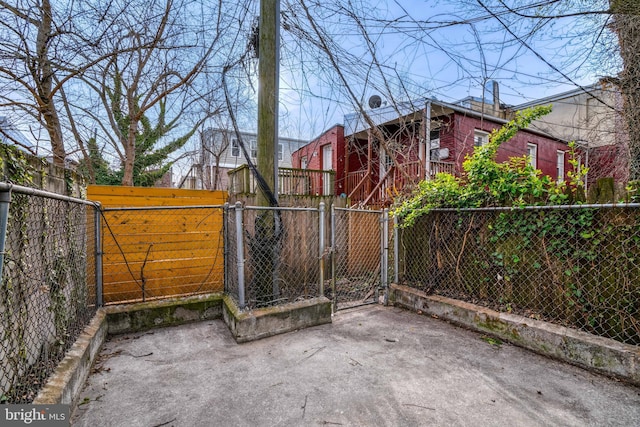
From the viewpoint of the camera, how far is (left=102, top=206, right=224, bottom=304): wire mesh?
13.1 feet

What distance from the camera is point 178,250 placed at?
170 inches

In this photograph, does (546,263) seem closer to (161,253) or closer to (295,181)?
(161,253)

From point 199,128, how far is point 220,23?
5023 millimetres

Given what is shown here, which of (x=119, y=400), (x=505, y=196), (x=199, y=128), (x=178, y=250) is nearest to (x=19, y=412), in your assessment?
(x=119, y=400)

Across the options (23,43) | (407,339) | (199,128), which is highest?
(199,128)

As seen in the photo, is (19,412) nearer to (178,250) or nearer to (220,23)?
(178,250)

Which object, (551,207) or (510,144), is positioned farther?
(510,144)

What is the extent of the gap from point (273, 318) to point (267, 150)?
203cm

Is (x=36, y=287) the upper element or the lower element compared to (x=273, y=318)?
upper

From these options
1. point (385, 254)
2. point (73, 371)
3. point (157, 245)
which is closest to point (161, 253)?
point (157, 245)

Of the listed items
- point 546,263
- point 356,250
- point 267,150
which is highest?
point 267,150

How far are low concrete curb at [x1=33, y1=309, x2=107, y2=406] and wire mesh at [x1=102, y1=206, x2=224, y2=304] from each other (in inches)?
43.3

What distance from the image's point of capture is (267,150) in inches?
143

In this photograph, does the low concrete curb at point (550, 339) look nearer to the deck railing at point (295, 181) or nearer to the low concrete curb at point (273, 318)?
the low concrete curb at point (273, 318)
